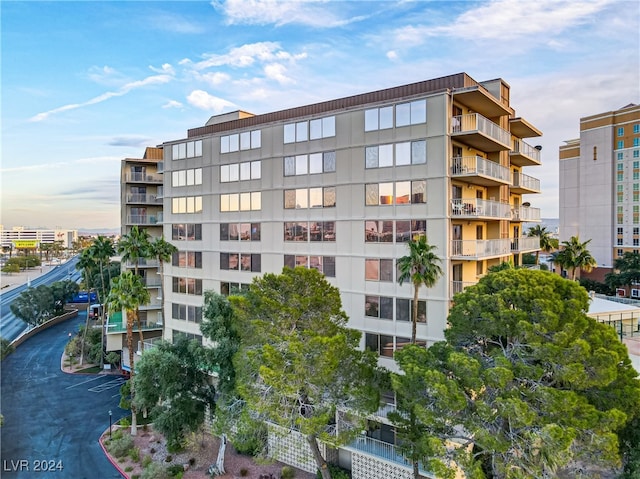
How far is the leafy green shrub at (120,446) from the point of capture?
2716cm

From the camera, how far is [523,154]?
98.9 feet

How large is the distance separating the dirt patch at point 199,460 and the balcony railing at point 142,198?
957 inches

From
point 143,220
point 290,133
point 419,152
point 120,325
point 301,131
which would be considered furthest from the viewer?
point 143,220

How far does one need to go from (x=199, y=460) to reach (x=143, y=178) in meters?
30.5

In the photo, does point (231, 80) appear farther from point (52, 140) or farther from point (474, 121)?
point (474, 121)

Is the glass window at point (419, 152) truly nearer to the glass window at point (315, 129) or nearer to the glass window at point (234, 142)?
the glass window at point (315, 129)

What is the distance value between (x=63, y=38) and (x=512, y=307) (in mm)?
26379

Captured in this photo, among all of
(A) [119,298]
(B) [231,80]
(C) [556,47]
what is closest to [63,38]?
(B) [231,80]

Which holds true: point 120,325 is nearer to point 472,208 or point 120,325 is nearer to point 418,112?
point 418,112

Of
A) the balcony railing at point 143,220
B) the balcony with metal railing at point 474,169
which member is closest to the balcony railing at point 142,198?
the balcony railing at point 143,220

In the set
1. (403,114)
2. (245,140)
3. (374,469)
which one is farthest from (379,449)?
(245,140)

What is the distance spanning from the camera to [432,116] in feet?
74.0

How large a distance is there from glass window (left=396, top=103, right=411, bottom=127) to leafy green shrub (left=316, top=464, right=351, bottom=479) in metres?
20.1

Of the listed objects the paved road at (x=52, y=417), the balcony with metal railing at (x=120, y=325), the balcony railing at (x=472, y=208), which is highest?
the balcony railing at (x=472, y=208)
